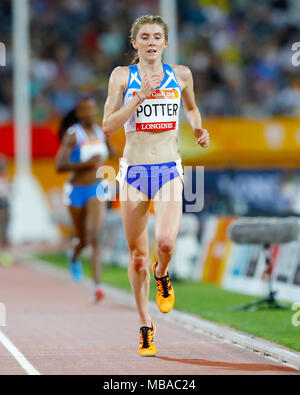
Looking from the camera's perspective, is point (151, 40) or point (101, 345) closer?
point (151, 40)

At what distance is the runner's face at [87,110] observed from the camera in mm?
13453

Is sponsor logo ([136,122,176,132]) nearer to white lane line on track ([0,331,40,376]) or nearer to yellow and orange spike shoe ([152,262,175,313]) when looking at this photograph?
yellow and orange spike shoe ([152,262,175,313])

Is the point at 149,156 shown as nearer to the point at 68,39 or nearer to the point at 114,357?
the point at 114,357

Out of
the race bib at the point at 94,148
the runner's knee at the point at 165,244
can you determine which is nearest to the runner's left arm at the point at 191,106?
the runner's knee at the point at 165,244

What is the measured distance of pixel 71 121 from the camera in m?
14.0

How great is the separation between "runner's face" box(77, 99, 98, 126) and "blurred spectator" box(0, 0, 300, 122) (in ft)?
53.8

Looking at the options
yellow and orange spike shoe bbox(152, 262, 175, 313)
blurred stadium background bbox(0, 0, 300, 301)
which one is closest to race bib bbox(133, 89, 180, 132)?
yellow and orange spike shoe bbox(152, 262, 175, 313)

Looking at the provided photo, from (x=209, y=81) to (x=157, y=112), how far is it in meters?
23.9

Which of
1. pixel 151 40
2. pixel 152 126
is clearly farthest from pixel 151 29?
pixel 152 126

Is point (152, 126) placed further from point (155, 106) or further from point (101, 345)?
point (101, 345)

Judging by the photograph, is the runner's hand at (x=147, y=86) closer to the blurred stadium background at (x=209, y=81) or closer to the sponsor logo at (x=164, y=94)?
the sponsor logo at (x=164, y=94)

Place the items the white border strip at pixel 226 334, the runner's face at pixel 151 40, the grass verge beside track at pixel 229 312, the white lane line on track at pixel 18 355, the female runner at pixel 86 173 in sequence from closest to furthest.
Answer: the white lane line on track at pixel 18 355 → the runner's face at pixel 151 40 → the white border strip at pixel 226 334 → the grass verge beside track at pixel 229 312 → the female runner at pixel 86 173

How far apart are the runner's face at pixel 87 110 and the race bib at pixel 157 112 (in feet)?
17.1

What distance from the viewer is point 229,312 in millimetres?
12219
